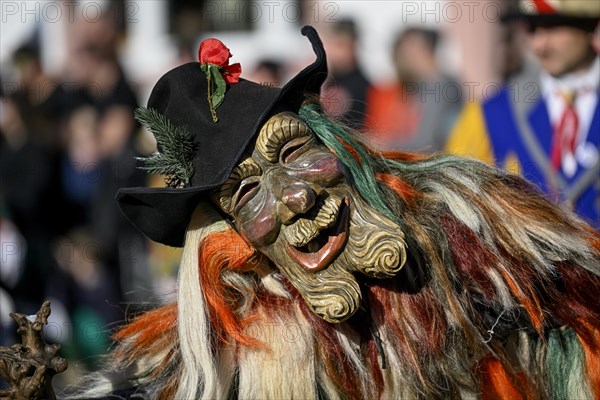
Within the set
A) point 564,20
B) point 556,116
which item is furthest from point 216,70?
point 556,116

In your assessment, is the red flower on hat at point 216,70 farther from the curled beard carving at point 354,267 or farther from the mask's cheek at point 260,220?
the curled beard carving at point 354,267

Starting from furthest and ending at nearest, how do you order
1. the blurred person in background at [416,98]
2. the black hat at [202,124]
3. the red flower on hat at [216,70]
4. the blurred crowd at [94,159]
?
the blurred crowd at [94,159] → the blurred person in background at [416,98] → the red flower on hat at [216,70] → the black hat at [202,124]

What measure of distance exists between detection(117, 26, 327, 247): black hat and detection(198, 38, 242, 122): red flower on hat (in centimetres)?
2

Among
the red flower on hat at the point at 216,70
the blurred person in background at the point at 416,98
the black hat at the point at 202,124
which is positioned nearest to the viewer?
the black hat at the point at 202,124

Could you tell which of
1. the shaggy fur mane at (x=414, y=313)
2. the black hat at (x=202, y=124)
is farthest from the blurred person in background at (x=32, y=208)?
the black hat at (x=202, y=124)

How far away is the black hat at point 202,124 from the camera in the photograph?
2.47 m

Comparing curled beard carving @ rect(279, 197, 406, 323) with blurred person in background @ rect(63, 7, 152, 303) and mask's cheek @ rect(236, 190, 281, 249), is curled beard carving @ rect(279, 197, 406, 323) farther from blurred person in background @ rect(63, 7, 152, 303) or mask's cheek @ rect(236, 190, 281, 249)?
blurred person in background @ rect(63, 7, 152, 303)

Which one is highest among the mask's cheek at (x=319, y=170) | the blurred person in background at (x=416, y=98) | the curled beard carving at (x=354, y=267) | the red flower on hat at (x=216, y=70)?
the red flower on hat at (x=216, y=70)

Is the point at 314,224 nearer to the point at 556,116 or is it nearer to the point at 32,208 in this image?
the point at 556,116

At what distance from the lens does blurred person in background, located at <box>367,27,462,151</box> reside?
5.89m

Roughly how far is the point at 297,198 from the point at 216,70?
46cm

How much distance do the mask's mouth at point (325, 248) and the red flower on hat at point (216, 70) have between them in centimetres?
42

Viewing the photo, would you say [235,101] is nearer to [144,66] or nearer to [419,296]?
[419,296]

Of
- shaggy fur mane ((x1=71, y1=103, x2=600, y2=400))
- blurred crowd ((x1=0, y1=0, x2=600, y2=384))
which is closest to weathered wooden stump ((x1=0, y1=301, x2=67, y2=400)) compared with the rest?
shaggy fur mane ((x1=71, y1=103, x2=600, y2=400))
